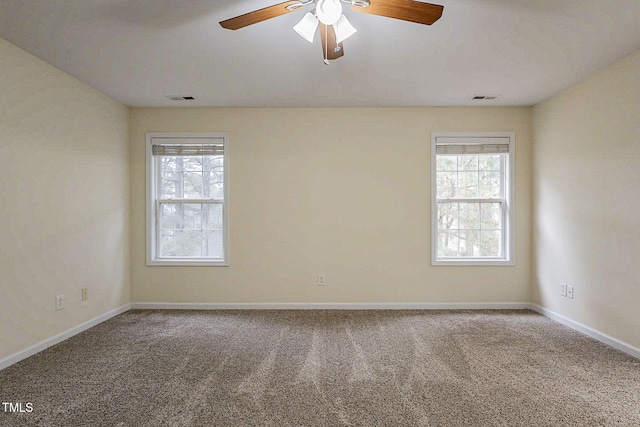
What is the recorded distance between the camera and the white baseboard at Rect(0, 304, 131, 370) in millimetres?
2586

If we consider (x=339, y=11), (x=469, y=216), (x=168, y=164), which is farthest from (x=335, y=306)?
(x=339, y=11)

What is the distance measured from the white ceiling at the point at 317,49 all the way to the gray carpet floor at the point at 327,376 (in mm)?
2408

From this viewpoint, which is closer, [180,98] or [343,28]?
[343,28]

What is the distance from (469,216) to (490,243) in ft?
1.38

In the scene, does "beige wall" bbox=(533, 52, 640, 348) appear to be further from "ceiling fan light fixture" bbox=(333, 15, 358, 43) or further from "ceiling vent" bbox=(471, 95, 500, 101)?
"ceiling fan light fixture" bbox=(333, 15, 358, 43)

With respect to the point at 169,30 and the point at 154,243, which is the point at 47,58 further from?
the point at 154,243

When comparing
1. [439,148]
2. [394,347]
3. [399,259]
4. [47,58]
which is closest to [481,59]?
[439,148]

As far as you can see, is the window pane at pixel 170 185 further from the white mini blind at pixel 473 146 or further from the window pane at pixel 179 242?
the white mini blind at pixel 473 146

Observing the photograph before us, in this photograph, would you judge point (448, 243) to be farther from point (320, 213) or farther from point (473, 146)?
point (320, 213)

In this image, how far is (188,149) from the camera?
4.16 meters

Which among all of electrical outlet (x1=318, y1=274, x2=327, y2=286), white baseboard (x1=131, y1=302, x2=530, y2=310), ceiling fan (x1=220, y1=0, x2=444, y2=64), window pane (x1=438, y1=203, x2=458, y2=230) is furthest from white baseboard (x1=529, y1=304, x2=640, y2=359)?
ceiling fan (x1=220, y1=0, x2=444, y2=64)

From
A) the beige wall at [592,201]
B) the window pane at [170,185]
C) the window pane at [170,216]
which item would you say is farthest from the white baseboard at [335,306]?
the window pane at [170,185]

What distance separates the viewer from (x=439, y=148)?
4.12 m

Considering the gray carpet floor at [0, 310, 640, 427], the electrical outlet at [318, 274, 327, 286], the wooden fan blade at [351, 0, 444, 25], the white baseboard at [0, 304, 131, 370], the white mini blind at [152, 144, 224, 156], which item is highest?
the wooden fan blade at [351, 0, 444, 25]
